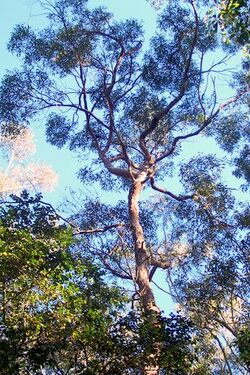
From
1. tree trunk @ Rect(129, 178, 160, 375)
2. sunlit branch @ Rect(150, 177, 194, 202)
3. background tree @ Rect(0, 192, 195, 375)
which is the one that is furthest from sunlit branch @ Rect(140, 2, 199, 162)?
background tree @ Rect(0, 192, 195, 375)

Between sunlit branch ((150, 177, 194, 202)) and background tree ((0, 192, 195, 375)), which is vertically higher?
sunlit branch ((150, 177, 194, 202))

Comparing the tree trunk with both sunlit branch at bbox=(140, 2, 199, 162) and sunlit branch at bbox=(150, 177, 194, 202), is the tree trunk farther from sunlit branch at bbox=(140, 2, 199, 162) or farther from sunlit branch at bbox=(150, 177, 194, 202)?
sunlit branch at bbox=(140, 2, 199, 162)

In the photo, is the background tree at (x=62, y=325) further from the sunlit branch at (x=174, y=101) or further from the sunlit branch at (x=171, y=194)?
the sunlit branch at (x=174, y=101)

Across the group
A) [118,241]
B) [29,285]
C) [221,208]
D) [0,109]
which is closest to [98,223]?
[118,241]

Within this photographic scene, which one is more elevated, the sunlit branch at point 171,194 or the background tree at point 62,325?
the sunlit branch at point 171,194

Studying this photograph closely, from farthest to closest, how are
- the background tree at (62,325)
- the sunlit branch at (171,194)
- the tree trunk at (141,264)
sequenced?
the sunlit branch at (171,194)
the tree trunk at (141,264)
the background tree at (62,325)

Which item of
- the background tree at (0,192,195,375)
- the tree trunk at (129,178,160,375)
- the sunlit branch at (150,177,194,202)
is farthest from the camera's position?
the sunlit branch at (150,177,194,202)

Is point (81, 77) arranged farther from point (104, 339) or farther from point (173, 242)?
point (104, 339)

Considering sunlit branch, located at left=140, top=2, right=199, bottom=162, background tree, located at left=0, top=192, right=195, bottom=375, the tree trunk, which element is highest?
sunlit branch, located at left=140, top=2, right=199, bottom=162

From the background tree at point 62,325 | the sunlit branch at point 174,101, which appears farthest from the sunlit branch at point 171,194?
the background tree at point 62,325

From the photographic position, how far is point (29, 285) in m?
4.50

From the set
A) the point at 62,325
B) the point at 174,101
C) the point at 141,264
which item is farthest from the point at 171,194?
the point at 62,325

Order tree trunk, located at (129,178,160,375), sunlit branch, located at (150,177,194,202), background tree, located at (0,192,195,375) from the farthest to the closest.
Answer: sunlit branch, located at (150,177,194,202) < tree trunk, located at (129,178,160,375) < background tree, located at (0,192,195,375)

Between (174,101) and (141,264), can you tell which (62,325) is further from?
(174,101)
